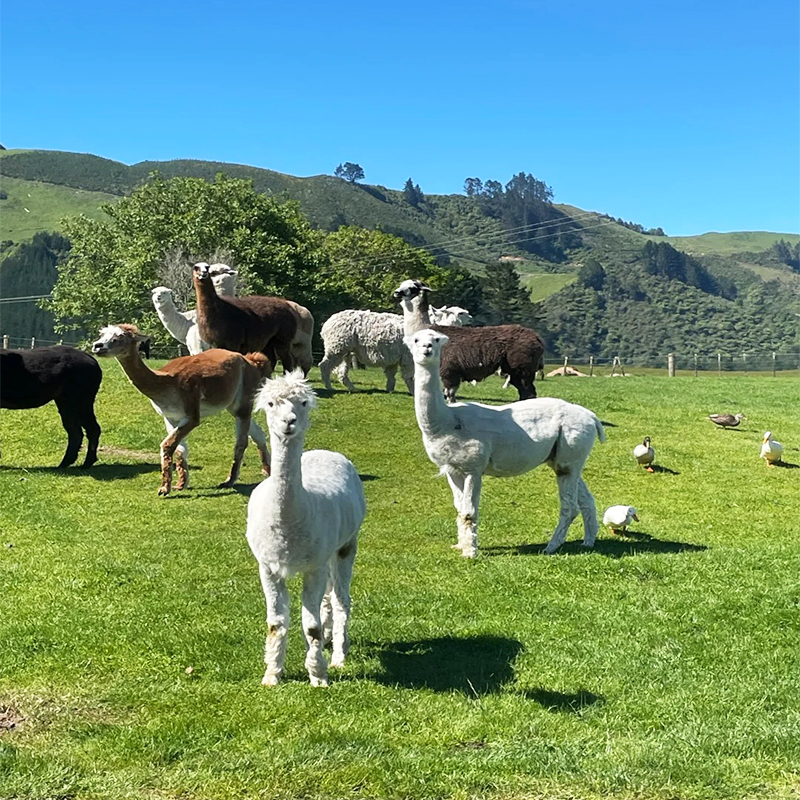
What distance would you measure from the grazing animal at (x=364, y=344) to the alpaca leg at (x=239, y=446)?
24.4 ft

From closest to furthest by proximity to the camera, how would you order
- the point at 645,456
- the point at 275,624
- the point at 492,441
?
the point at 275,624 < the point at 492,441 < the point at 645,456

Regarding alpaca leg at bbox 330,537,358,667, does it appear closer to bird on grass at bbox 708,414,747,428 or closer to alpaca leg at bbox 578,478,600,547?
alpaca leg at bbox 578,478,600,547

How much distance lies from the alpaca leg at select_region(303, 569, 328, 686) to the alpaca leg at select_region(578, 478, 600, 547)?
15.3 feet

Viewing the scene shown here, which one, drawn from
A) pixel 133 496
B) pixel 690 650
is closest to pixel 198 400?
pixel 133 496

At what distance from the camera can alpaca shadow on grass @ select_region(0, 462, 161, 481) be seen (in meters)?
13.5

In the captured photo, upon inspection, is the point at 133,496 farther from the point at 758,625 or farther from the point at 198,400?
the point at 758,625

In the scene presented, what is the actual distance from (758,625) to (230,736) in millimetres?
4389

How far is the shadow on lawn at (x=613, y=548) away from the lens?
9.59m

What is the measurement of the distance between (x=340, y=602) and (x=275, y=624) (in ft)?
2.21

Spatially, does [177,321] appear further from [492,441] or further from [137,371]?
[492,441]

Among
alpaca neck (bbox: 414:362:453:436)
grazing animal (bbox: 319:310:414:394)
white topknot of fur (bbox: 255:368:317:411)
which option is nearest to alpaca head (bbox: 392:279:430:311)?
grazing animal (bbox: 319:310:414:394)

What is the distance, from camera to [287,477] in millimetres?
5688

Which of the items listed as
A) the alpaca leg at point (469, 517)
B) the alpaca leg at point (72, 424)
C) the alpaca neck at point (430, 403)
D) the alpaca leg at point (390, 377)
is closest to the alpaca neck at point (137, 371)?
the alpaca leg at point (72, 424)

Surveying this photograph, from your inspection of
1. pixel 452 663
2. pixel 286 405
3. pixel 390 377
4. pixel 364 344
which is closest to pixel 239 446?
pixel 452 663
